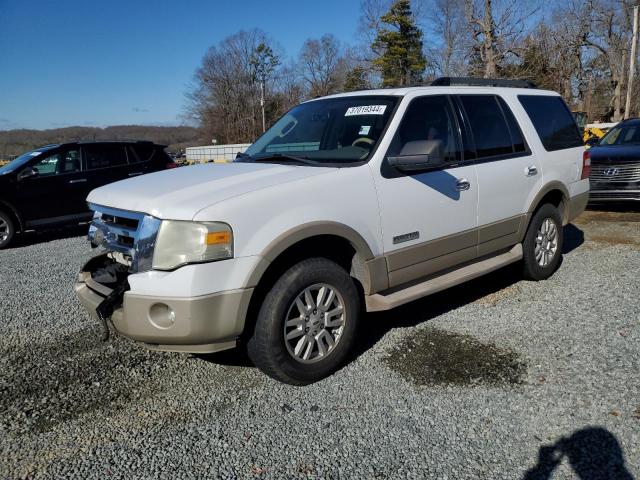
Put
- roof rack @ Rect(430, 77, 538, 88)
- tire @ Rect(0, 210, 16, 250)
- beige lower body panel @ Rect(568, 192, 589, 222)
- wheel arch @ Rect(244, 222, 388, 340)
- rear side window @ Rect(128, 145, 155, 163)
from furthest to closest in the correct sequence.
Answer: rear side window @ Rect(128, 145, 155, 163), tire @ Rect(0, 210, 16, 250), beige lower body panel @ Rect(568, 192, 589, 222), roof rack @ Rect(430, 77, 538, 88), wheel arch @ Rect(244, 222, 388, 340)

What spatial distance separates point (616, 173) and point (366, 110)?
22.9ft

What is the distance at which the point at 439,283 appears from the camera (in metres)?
4.10

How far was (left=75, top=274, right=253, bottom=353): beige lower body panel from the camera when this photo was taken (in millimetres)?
2883

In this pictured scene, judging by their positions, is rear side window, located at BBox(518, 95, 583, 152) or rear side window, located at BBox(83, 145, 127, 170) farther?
rear side window, located at BBox(83, 145, 127, 170)

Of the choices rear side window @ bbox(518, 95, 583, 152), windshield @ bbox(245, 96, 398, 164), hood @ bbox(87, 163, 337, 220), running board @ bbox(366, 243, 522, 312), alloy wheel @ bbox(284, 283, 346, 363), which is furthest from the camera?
rear side window @ bbox(518, 95, 583, 152)

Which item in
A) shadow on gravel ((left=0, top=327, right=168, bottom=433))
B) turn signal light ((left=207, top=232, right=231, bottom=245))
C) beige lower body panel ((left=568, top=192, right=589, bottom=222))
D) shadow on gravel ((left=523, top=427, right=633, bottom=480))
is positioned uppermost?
turn signal light ((left=207, top=232, right=231, bottom=245))

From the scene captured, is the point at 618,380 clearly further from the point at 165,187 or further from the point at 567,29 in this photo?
the point at 567,29

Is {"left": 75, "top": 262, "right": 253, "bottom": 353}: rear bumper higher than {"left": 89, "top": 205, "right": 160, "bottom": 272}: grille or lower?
lower

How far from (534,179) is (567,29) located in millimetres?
38584

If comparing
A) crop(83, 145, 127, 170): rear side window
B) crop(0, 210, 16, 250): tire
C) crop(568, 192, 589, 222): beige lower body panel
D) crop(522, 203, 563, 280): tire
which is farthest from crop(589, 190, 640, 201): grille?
crop(0, 210, 16, 250): tire

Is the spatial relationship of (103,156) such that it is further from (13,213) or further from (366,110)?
(366,110)

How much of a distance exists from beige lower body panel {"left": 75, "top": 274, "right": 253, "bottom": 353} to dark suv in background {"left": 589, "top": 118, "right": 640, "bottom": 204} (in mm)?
8324

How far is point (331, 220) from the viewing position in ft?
11.0

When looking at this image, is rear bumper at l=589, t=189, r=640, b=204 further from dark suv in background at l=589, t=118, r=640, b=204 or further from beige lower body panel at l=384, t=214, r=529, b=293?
beige lower body panel at l=384, t=214, r=529, b=293
